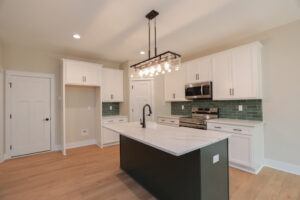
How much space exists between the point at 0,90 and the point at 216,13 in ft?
15.0

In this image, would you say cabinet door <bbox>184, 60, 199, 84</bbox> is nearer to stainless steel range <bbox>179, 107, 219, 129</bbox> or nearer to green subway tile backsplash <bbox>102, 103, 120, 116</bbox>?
stainless steel range <bbox>179, 107, 219, 129</bbox>

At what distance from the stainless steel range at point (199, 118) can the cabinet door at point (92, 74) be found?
2586mm

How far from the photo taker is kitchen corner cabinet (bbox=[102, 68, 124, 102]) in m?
4.55

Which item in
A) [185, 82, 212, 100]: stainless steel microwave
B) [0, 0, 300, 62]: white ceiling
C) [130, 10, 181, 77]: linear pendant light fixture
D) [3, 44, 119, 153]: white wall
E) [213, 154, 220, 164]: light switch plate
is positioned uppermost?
[0, 0, 300, 62]: white ceiling

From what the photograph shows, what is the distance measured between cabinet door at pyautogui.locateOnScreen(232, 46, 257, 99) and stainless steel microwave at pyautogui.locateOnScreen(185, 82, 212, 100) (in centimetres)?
55

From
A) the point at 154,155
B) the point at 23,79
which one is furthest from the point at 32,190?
the point at 23,79

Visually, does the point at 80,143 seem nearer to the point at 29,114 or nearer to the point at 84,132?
the point at 84,132

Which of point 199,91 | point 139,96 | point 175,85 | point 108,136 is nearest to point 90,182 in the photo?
point 108,136

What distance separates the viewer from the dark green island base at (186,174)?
1.54 metres

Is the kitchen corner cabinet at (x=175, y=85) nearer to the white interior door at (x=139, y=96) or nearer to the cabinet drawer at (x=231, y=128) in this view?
the white interior door at (x=139, y=96)

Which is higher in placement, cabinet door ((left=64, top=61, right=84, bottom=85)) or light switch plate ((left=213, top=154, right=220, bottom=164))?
cabinet door ((left=64, top=61, right=84, bottom=85))

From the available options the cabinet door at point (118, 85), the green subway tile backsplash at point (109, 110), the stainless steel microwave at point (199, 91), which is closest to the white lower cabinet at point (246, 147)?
the stainless steel microwave at point (199, 91)

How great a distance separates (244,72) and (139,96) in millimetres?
2912

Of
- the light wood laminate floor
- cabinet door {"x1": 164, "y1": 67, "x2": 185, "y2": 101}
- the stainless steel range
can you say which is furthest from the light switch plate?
cabinet door {"x1": 164, "y1": 67, "x2": 185, "y2": 101}
